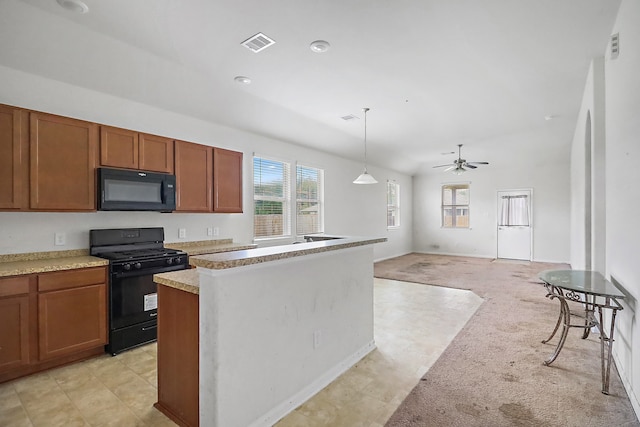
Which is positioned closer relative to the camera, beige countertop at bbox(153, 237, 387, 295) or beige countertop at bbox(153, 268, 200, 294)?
beige countertop at bbox(153, 237, 387, 295)

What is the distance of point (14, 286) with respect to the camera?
244cm

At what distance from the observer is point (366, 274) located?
3059 millimetres

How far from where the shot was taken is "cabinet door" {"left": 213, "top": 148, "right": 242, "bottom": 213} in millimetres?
4188

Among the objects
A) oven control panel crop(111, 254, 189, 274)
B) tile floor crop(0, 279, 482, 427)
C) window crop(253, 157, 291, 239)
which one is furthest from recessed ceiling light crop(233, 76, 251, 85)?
tile floor crop(0, 279, 482, 427)


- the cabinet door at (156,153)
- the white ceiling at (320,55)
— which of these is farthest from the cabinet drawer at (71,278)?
the white ceiling at (320,55)

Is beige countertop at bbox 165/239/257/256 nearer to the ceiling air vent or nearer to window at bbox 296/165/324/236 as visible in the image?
window at bbox 296/165/324/236

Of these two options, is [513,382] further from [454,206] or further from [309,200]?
[454,206]

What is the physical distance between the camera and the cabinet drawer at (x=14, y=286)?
93.7 inches

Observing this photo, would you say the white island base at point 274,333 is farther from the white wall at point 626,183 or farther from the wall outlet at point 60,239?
the wall outlet at point 60,239

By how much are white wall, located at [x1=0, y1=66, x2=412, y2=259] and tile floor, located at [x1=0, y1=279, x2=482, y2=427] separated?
1.25m

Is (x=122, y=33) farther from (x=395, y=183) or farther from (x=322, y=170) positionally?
(x=395, y=183)

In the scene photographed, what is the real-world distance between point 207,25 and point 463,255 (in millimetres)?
9324

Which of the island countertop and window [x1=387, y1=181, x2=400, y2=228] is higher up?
window [x1=387, y1=181, x2=400, y2=228]

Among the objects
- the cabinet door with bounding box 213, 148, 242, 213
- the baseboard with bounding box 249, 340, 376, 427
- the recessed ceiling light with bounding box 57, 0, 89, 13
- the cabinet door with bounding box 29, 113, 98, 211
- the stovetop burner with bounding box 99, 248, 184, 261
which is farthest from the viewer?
the cabinet door with bounding box 213, 148, 242, 213
